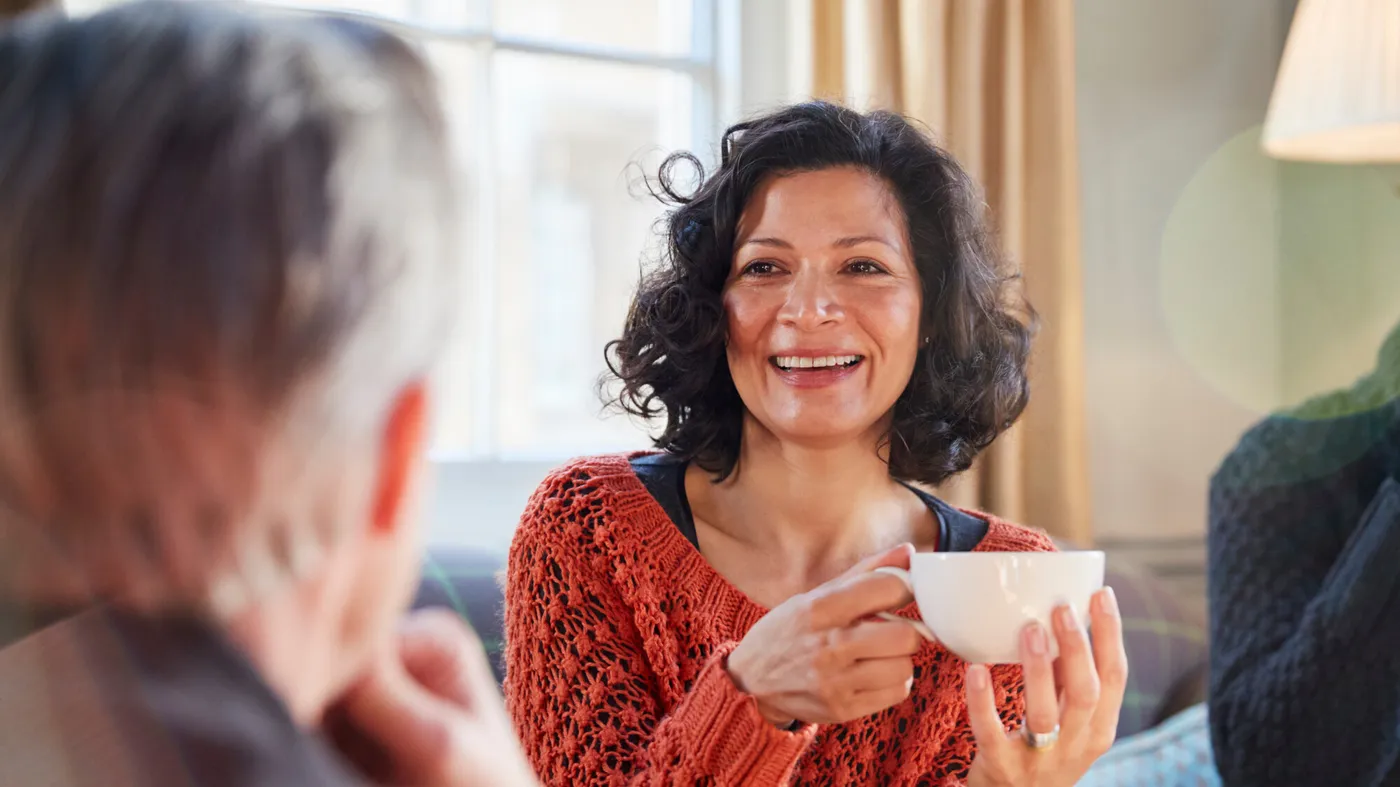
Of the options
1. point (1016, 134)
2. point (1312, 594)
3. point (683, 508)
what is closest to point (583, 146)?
point (1016, 134)

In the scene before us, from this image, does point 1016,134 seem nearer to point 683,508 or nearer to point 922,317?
point 922,317

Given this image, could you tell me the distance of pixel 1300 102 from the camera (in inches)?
51.6

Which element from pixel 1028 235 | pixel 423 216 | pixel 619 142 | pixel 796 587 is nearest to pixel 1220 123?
pixel 1028 235

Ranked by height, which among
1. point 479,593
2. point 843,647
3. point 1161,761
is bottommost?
point 1161,761

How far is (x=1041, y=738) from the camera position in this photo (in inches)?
26.7

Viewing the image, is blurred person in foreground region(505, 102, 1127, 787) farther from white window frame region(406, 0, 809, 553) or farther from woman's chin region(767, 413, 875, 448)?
white window frame region(406, 0, 809, 553)

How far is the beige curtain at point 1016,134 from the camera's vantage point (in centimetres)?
167

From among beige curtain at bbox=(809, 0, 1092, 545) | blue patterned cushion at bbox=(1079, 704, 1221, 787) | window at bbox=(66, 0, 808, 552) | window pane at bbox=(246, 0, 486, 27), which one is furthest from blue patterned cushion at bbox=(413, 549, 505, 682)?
beige curtain at bbox=(809, 0, 1092, 545)

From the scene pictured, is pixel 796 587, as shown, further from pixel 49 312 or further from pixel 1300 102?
pixel 1300 102

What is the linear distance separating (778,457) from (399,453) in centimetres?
66

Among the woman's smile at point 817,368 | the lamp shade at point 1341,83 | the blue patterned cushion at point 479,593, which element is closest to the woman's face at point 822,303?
the woman's smile at point 817,368

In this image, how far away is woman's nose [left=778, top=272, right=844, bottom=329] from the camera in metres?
0.83

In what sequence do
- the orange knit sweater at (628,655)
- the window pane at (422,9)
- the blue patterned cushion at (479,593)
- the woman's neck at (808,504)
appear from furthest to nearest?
the blue patterned cushion at (479,593)
the woman's neck at (808,504)
the orange knit sweater at (628,655)
the window pane at (422,9)

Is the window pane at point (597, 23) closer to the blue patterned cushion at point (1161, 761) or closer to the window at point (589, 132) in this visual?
the window at point (589, 132)
